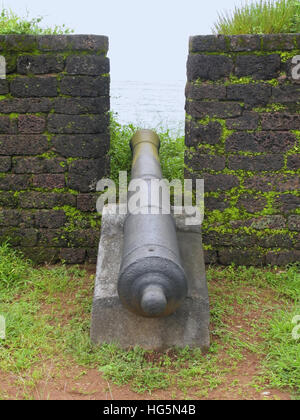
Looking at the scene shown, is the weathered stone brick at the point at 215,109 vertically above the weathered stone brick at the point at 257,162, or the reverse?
the weathered stone brick at the point at 215,109

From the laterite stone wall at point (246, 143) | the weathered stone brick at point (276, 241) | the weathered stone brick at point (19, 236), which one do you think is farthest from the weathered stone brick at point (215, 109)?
the weathered stone brick at point (19, 236)

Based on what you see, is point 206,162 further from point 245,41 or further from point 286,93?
point 245,41

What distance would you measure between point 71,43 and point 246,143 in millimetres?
1970

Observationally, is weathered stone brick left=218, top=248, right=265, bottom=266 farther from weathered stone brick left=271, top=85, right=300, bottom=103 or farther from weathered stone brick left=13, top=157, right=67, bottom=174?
weathered stone brick left=13, top=157, right=67, bottom=174

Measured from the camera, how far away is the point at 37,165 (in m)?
5.31

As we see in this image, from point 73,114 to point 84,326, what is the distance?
218 cm

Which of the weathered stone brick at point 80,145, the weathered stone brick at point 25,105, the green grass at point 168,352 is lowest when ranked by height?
the green grass at point 168,352

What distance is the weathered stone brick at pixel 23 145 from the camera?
17.2ft

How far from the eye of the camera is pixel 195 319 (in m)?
3.76

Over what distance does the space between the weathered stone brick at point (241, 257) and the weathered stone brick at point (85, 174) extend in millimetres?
1513

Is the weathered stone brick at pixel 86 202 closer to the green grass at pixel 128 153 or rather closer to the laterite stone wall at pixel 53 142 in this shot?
the laterite stone wall at pixel 53 142

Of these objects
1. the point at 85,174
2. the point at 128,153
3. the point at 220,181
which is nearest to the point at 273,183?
the point at 220,181

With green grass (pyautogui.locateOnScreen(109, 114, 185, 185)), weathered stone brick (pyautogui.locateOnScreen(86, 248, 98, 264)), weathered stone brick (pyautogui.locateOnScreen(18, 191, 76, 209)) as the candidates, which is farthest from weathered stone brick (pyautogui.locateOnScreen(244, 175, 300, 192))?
weathered stone brick (pyautogui.locateOnScreen(18, 191, 76, 209))

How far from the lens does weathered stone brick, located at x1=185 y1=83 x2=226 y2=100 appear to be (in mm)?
4984
